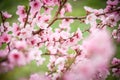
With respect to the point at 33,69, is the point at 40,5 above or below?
below

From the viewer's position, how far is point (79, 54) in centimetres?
190

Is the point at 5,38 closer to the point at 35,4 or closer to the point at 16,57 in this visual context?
the point at 35,4

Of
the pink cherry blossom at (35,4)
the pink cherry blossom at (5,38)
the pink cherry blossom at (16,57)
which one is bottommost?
the pink cherry blossom at (16,57)

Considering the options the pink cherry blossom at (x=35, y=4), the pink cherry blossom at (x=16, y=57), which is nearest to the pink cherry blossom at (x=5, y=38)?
the pink cherry blossom at (x=35, y=4)

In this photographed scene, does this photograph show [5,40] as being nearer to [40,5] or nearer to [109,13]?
[40,5]

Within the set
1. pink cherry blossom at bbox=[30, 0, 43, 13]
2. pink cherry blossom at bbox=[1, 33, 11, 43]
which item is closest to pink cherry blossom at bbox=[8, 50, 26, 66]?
pink cherry blossom at bbox=[1, 33, 11, 43]

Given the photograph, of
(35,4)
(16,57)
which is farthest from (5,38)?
(16,57)

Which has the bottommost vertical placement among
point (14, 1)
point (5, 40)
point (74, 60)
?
point (74, 60)

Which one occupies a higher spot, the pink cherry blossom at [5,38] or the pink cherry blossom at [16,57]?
the pink cherry blossom at [5,38]

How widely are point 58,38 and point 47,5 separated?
12.6 inches

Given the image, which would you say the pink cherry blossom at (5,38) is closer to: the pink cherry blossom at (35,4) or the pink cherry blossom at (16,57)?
the pink cherry blossom at (35,4)

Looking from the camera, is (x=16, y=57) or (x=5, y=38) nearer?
(x=16, y=57)

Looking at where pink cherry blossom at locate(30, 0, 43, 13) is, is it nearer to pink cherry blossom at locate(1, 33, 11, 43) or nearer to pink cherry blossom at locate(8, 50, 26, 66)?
pink cherry blossom at locate(1, 33, 11, 43)

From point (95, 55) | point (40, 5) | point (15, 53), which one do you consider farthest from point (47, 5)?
point (95, 55)
